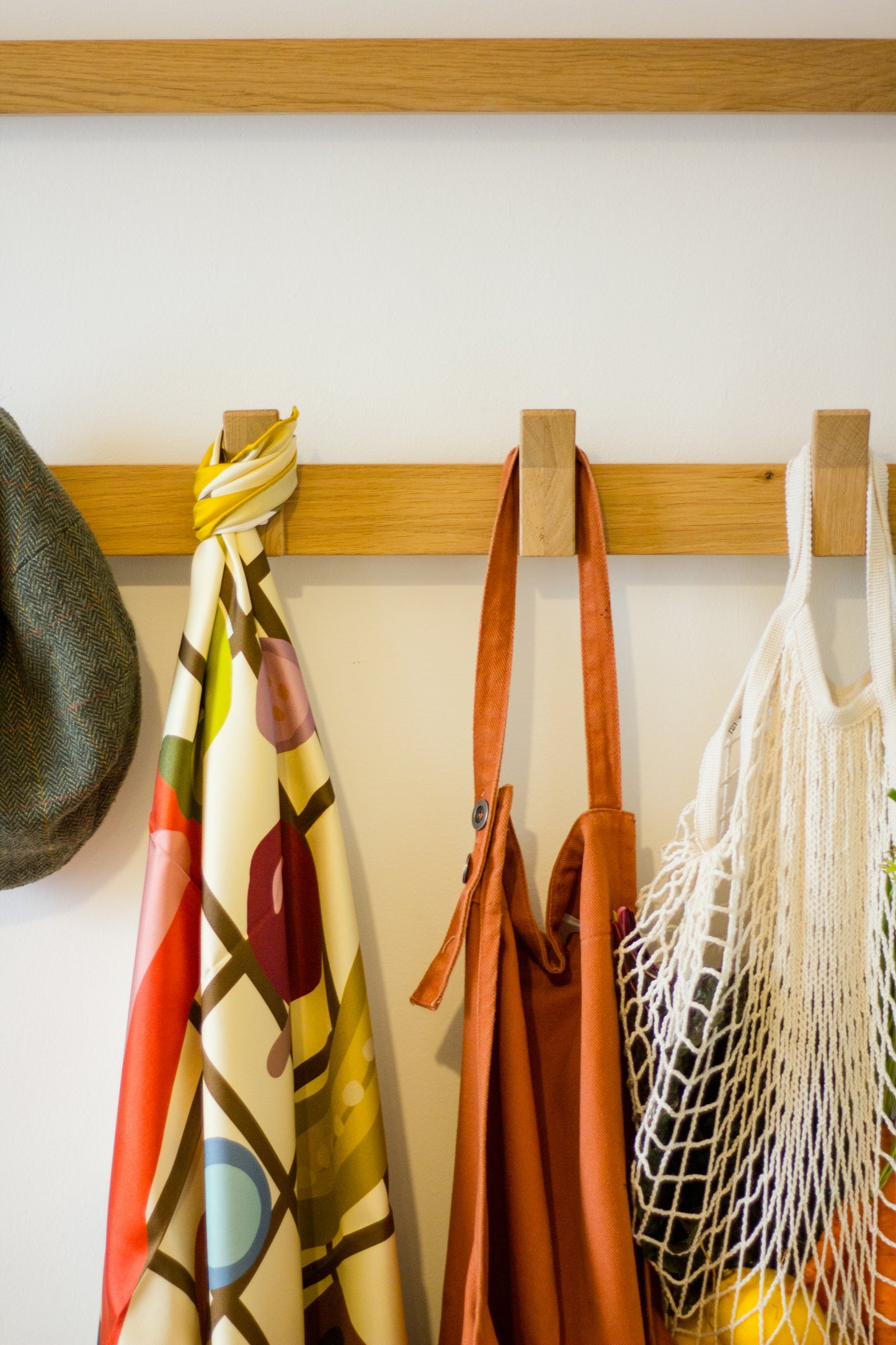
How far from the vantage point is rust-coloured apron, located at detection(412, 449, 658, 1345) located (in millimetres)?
514

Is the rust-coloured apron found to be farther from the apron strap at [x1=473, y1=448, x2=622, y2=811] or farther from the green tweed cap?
the green tweed cap

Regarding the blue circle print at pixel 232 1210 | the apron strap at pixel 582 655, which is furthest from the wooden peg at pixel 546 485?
the blue circle print at pixel 232 1210

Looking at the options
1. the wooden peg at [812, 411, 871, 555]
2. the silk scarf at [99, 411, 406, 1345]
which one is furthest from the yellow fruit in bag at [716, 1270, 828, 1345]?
the wooden peg at [812, 411, 871, 555]

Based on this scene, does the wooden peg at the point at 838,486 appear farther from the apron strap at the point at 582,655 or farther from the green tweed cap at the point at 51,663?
the green tweed cap at the point at 51,663

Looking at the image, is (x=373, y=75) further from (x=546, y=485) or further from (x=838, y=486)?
(x=838, y=486)

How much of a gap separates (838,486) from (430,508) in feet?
0.92

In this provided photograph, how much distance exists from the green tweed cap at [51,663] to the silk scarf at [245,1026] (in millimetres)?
42

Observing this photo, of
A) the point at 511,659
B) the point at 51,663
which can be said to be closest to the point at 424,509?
the point at 511,659

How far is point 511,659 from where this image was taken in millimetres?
604

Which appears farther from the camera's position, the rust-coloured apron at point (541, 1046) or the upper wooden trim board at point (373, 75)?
the upper wooden trim board at point (373, 75)

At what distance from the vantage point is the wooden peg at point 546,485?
0.57 metres

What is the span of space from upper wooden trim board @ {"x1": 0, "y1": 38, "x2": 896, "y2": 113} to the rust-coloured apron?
285 mm

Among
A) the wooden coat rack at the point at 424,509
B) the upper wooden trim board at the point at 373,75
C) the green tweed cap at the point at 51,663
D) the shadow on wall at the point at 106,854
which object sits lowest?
the shadow on wall at the point at 106,854

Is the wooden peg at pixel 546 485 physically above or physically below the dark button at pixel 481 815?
above
